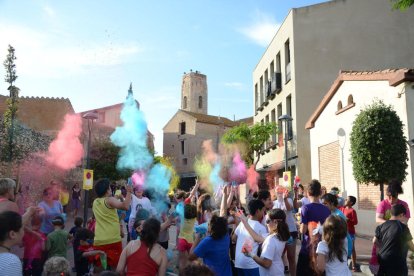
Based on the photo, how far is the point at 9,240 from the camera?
3.27 meters

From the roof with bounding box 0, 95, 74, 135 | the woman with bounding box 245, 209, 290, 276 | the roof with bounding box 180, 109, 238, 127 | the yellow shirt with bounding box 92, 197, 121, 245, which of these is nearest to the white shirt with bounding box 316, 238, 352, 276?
the woman with bounding box 245, 209, 290, 276

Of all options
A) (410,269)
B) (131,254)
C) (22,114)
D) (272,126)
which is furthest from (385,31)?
(22,114)

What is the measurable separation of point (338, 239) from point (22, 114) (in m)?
27.0

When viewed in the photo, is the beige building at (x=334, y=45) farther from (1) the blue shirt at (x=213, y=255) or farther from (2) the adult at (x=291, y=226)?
(1) the blue shirt at (x=213, y=255)

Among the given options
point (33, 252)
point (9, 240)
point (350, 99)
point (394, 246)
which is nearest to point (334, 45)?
point (350, 99)

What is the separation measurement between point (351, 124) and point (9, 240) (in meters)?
13.0

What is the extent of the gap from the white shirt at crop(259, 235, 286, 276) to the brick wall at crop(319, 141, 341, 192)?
38.4 feet

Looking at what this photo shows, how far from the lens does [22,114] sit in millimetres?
26734

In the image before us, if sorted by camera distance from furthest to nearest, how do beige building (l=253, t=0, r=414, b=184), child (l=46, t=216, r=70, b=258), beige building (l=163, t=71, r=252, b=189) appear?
beige building (l=163, t=71, r=252, b=189) → beige building (l=253, t=0, r=414, b=184) → child (l=46, t=216, r=70, b=258)

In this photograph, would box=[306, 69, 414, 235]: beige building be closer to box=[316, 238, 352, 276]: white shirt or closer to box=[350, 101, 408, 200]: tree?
box=[350, 101, 408, 200]: tree

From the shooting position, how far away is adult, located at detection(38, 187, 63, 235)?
7000mm

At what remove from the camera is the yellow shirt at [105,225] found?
549 cm

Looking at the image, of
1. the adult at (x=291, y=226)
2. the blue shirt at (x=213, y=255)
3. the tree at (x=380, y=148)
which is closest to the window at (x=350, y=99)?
the tree at (x=380, y=148)

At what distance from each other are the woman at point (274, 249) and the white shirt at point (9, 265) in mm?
2487
